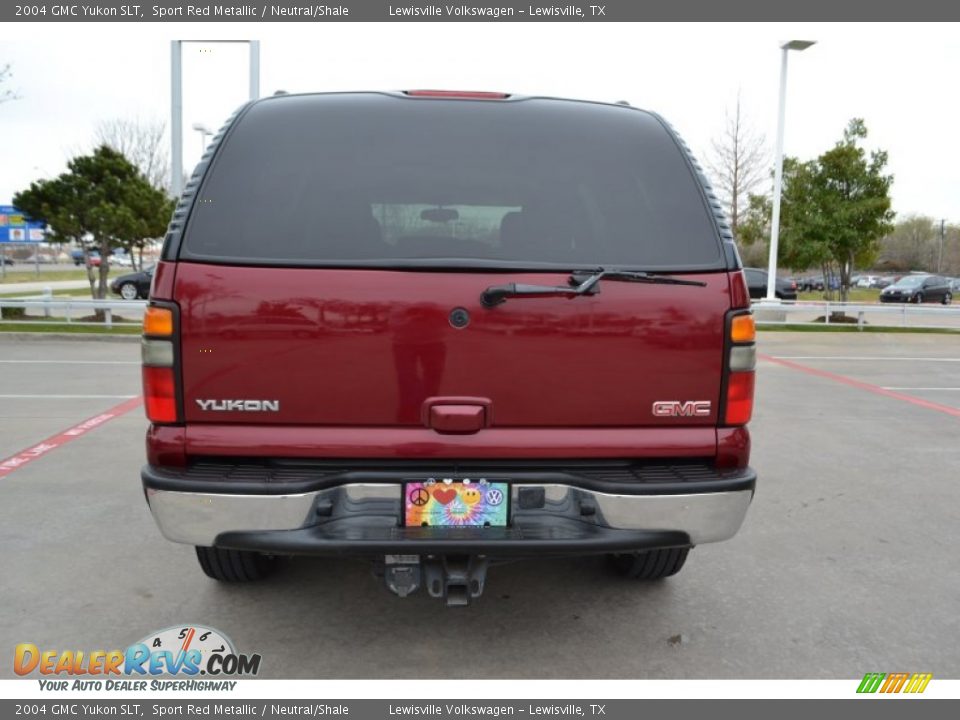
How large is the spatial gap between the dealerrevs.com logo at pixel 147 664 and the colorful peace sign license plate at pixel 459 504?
36.7 inches

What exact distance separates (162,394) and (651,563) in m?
2.20

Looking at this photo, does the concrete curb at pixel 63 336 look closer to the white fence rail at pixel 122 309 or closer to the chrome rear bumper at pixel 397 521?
the white fence rail at pixel 122 309

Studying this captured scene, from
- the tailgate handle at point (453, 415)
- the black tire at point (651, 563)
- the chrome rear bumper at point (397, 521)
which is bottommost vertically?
the black tire at point (651, 563)

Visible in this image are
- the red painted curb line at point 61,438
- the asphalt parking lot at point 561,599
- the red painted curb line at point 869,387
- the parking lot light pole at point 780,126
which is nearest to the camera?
the asphalt parking lot at point 561,599

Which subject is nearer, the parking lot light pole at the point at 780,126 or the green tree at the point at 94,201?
the green tree at the point at 94,201

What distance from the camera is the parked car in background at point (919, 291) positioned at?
33.3m

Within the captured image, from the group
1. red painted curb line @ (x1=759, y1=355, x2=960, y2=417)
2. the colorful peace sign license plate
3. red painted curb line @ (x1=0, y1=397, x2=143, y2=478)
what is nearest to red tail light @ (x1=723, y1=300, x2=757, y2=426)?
the colorful peace sign license plate

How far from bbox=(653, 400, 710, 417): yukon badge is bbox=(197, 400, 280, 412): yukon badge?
4.22 ft

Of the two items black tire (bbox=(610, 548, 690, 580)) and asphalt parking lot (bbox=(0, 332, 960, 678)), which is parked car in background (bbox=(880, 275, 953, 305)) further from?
black tire (bbox=(610, 548, 690, 580))

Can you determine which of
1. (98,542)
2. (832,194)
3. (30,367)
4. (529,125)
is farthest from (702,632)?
(832,194)

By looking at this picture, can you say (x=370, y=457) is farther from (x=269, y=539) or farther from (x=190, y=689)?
(x=190, y=689)

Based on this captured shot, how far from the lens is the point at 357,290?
2518mm

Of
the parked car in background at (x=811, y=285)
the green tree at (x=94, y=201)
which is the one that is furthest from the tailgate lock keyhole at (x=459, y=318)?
the parked car in background at (x=811, y=285)

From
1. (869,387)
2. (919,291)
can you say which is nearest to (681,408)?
(869,387)
